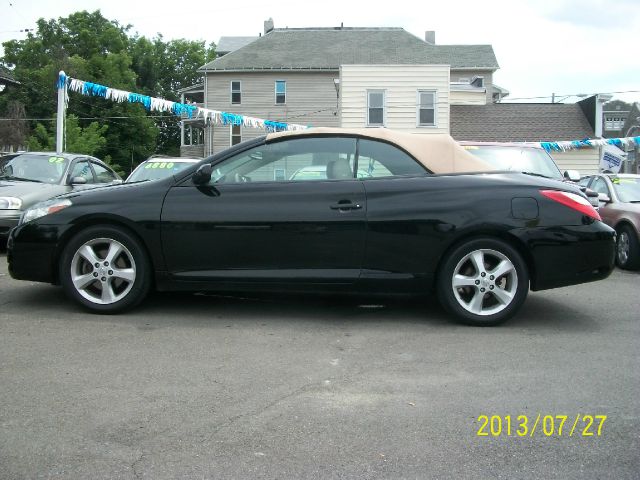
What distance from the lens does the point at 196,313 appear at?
550cm

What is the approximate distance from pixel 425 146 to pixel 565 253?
1422mm

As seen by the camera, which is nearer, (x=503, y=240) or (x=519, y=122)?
(x=503, y=240)

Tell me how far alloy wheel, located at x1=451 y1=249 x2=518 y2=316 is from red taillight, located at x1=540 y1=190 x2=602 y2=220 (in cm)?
63

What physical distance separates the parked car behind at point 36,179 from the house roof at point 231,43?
115ft

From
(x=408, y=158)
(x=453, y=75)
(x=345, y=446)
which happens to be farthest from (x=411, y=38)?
(x=345, y=446)

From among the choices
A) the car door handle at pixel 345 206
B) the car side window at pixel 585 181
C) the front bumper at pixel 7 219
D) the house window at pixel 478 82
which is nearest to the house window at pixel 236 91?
the house window at pixel 478 82

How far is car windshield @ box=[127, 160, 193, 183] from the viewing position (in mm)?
10141

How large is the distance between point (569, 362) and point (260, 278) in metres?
2.36

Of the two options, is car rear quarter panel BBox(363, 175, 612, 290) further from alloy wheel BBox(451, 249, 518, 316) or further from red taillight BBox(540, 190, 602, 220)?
alloy wheel BBox(451, 249, 518, 316)

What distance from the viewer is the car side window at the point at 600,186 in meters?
10.7

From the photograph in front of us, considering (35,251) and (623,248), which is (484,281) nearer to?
(35,251)

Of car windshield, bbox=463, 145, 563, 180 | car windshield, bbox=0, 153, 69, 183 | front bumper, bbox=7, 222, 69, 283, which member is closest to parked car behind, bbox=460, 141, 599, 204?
car windshield, bbox=463, 145, 563, 180

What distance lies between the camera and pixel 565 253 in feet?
16.7

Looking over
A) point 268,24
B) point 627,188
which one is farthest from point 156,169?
point 268,24
